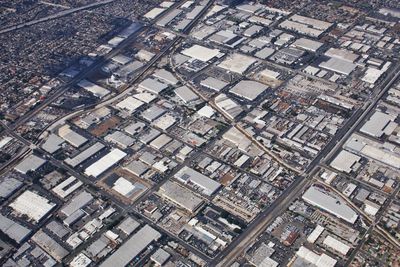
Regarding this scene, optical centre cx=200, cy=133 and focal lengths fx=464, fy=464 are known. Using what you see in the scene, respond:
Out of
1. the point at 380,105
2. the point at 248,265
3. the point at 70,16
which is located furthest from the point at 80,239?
the point at 70,16

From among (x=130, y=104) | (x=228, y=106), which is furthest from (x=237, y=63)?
(x=130, y=104)

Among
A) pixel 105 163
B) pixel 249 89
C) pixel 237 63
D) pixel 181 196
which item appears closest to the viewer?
pixel 181 196

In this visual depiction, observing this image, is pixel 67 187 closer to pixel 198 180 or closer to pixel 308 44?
pixel 198 180

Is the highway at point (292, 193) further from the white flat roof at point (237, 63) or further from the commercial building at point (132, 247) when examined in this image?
the white flat roof at point (237, 63)

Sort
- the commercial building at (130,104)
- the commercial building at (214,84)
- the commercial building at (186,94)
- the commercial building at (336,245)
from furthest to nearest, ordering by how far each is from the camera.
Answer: the commercial building at (214,84)
the commercial building at (186,94)
the commercial building at (130,104)
the commercial building at (336,245)

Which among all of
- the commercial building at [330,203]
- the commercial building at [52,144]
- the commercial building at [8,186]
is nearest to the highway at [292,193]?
the commercial building at [330,203]

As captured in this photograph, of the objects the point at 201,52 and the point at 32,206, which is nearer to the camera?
the point at 32,206

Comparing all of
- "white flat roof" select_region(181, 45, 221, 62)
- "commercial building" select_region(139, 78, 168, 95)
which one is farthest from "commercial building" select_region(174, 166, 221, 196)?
"white flat roof" select_region(181, 45, 221, 62)

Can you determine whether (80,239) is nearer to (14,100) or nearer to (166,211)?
(166,211)
